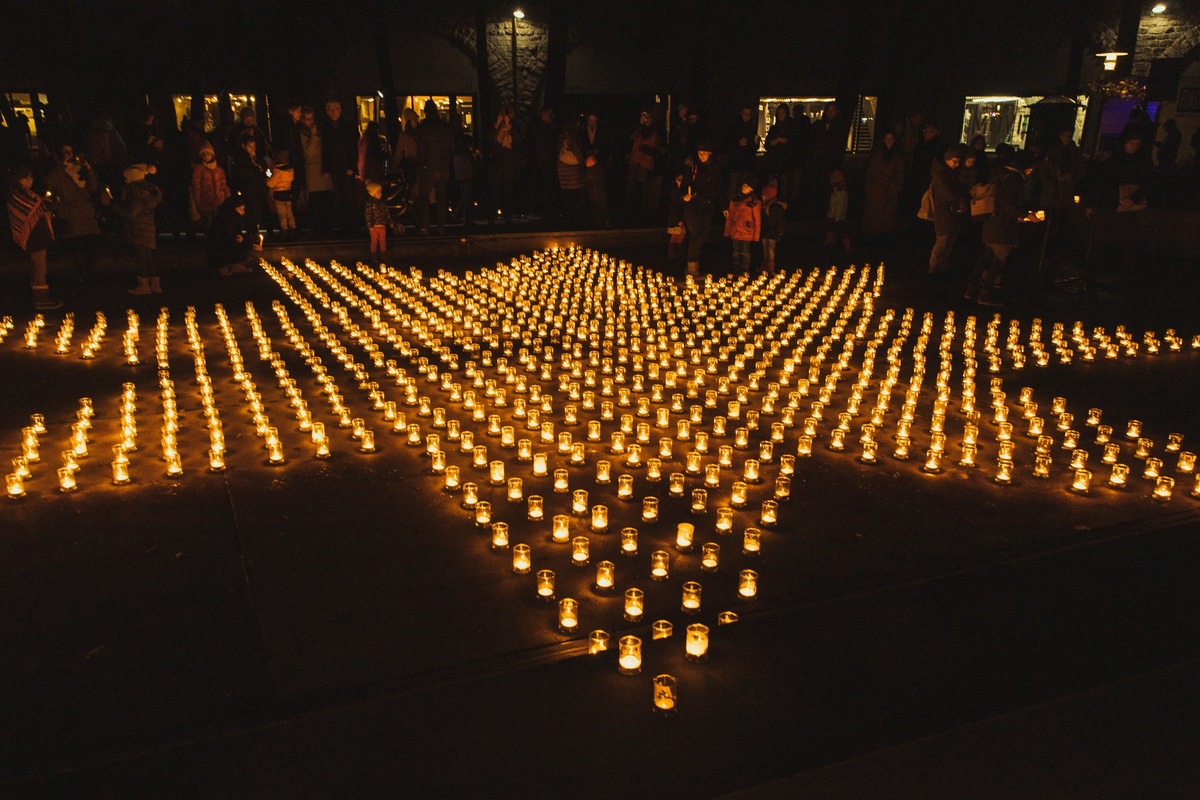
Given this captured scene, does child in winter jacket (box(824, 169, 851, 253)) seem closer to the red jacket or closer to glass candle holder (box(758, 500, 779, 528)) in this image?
the red jacket

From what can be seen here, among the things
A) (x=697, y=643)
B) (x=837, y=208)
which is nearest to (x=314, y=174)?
(x=837, y=208)

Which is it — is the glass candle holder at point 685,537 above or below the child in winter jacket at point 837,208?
below

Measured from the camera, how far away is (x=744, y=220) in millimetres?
11391

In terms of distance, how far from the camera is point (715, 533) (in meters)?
4.79

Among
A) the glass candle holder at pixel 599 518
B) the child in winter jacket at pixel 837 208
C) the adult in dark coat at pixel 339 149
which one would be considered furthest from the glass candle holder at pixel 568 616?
the child in winter jacket at pixel 837 208

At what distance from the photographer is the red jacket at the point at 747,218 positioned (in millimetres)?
11344

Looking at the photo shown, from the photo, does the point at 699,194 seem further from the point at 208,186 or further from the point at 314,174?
the point at 208,186

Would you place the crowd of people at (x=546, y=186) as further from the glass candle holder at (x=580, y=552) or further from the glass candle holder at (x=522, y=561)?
the glass candle holder at (x=522, y=561)

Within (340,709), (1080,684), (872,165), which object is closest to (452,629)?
(340,709)

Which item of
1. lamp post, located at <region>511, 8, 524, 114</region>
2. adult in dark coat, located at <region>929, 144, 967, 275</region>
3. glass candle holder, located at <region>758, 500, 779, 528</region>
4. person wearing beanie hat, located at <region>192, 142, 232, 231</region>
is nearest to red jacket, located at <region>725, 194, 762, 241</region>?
adult in dark coat, located at <region>929, 144, 967, 275</region>

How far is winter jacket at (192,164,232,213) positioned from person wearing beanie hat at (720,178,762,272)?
6231mm

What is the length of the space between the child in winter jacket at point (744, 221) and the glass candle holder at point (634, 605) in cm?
812

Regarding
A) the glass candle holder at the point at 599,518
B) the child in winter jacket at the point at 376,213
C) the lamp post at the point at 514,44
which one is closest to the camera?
the glass candle holder at the point at 599,518

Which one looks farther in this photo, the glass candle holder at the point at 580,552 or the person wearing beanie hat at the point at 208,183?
the person wearing beanie hat at the point at 208,183
